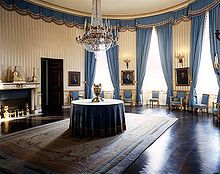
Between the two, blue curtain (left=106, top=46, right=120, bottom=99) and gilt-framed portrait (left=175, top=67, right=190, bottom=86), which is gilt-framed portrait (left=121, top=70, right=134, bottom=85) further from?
gilt-framed portrait (left=175, top=67, right=190, bottom=86)

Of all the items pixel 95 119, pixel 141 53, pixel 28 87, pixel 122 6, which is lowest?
pixel 95 119

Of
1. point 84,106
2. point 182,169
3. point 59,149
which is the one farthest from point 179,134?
point 59,149

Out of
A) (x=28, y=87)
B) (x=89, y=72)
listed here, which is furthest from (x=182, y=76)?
(x=28, y=87)

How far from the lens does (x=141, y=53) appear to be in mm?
11891

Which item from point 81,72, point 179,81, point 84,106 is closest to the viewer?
point 84,106

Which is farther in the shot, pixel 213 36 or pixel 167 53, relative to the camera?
pixel 167 53

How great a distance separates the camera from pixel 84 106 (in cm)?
571

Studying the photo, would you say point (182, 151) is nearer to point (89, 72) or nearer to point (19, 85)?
point (19, 85)

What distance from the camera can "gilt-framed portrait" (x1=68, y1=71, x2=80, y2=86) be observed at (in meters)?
11.4

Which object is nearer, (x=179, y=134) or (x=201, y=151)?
(x=201, y=151)

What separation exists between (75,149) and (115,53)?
328 inches

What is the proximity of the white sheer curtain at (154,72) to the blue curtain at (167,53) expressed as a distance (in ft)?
1.26

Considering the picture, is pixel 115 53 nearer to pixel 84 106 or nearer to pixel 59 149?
pixel 84 106

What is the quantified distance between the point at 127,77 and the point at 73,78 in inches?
122
